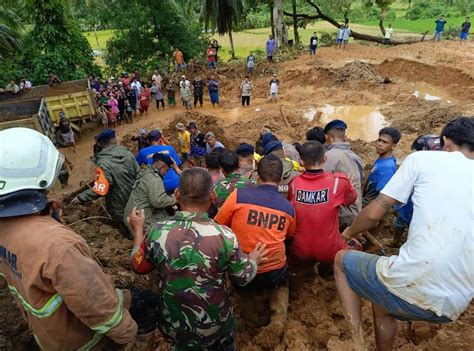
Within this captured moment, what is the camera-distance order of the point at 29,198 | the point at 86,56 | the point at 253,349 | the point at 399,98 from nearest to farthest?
1. the point at 29,198
2. the point at 253,349
3. the point at 399,98
4. the point at 86,56

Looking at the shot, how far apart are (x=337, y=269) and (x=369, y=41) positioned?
82.2 ft

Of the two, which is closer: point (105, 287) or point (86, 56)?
point (105, 287)

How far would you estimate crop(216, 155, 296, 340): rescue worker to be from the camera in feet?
9.18

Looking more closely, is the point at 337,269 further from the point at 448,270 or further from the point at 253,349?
the point at 253,349

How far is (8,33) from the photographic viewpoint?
15.2m

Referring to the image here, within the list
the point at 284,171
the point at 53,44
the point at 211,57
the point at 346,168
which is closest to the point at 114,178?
the point at 284,171

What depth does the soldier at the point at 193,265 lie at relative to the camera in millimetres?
2064

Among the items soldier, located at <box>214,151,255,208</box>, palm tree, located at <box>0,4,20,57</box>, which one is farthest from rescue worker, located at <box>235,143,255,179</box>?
palm tree, located at <box>0,4,20,57</box>

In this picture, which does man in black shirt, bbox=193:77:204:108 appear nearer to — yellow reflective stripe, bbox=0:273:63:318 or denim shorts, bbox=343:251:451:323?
denim shorts, bbox=343:251:451:323

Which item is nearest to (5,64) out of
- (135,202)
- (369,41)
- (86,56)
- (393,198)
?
(86,56)

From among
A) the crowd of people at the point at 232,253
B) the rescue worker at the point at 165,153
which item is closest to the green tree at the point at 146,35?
the rescue worker at the point at 165,153

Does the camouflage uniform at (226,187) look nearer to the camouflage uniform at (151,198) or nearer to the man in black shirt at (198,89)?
the camouflage uniform at (151,198)

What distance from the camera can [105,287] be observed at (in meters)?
1.72

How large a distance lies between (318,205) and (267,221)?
508mm
